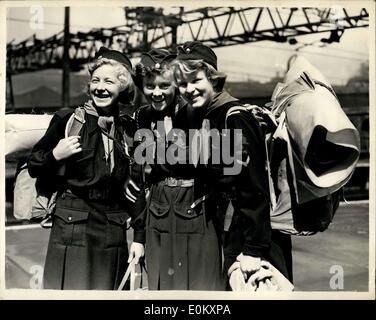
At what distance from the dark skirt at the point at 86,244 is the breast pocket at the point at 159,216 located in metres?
0.18

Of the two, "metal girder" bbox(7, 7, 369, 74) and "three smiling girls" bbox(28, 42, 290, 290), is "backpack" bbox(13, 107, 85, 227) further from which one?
"metal girder" bbox(7, 7, 369, 74)

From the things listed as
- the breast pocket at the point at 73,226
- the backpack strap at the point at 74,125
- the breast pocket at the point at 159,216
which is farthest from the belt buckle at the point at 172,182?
the backpack strap at the point at 74,125

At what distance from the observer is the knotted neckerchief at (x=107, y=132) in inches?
125

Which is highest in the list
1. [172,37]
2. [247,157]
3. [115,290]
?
[172,37]

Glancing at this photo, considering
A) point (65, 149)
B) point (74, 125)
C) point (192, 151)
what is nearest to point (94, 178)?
point (65, 149)

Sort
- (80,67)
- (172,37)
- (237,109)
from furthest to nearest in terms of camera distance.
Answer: (80,67) → (172,37) → (237,109)

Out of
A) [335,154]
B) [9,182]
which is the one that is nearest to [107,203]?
[9,182]

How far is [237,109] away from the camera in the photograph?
313 cm

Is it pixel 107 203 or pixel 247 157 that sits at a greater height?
pixel 247 157

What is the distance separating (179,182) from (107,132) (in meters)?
0.53

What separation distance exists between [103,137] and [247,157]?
87cm

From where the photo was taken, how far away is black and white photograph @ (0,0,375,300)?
3.15 m

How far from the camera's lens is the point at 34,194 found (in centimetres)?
329

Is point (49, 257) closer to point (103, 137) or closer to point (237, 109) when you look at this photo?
point (103, 137)
